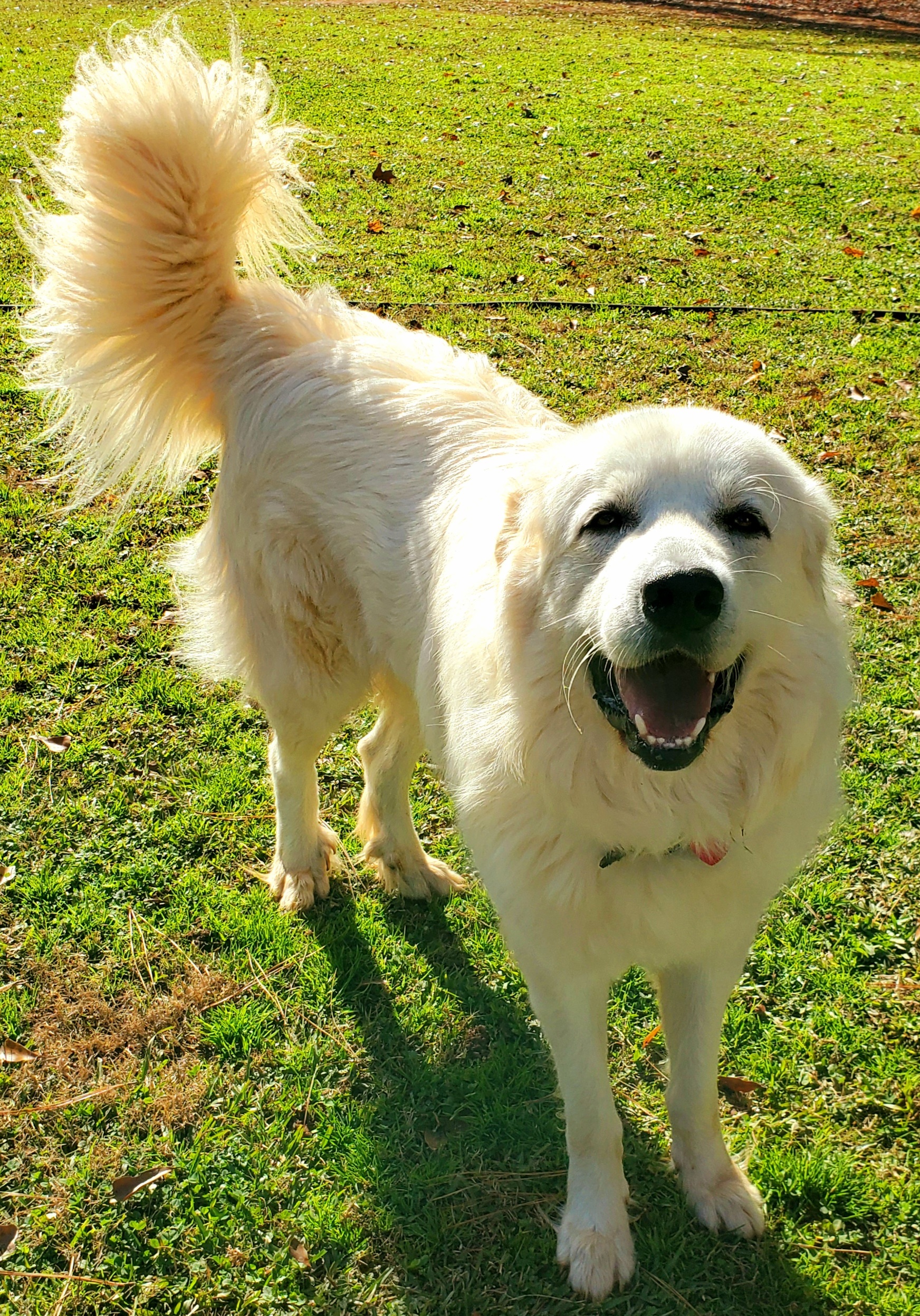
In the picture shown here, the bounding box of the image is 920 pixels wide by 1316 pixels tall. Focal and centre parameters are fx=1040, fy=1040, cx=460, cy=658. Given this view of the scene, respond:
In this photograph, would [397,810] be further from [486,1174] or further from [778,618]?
[778,618]

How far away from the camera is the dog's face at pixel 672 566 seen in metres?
1.96

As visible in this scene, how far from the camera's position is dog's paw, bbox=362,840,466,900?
3521mm

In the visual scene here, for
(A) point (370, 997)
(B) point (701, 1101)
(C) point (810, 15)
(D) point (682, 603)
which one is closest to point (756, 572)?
(D) point (682, 603)

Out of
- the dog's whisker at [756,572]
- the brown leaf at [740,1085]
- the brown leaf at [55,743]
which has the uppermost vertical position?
the dog's whisker at [756,572]

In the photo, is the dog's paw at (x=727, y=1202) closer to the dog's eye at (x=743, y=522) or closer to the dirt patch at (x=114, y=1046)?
the dirt patch at (x=114, y=1046)

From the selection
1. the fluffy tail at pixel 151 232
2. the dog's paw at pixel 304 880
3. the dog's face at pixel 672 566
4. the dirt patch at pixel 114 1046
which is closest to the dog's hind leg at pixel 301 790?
the dog's paw at pixel 304 880

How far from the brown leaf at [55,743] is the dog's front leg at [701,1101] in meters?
2.45

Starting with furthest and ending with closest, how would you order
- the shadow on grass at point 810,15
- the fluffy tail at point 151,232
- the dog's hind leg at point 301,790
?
the shadow on grass at point 810,15 → the dog's hind leg at point 301,790 → the fluffy tail at point 151,232

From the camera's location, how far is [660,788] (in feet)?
7.07

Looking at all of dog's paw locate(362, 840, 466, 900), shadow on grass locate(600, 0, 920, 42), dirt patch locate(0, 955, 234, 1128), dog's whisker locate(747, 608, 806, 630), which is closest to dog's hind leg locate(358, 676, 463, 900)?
dog's paw locate(362, 840, 466, 900)

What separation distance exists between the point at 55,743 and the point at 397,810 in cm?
141

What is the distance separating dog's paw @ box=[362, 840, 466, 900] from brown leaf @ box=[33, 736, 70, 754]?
4.38ft

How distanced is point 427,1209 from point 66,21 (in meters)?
15.9

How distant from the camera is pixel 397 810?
11.6 feet
